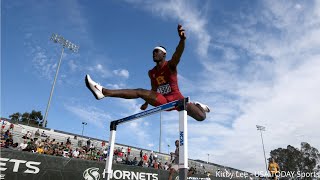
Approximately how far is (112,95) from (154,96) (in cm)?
101

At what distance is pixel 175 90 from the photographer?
24.3 feet

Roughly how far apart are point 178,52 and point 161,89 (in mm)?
1230

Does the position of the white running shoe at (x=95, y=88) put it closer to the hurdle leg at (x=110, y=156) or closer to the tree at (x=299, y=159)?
the hurdle leg at (x=110, y=156)

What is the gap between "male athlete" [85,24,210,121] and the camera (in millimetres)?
6641

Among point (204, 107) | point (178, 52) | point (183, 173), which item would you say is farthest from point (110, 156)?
point (178, 52)

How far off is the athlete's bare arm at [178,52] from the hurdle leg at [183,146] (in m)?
1.31

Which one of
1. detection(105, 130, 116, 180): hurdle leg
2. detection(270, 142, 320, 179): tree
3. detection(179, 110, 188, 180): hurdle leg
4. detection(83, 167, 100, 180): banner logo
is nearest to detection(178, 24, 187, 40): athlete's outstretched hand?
detection(179, 110, 188, 180): hurdle leg

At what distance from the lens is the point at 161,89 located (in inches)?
296

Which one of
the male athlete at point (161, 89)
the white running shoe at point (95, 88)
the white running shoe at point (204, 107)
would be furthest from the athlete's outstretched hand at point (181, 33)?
the white running shoe at point (95, 88)

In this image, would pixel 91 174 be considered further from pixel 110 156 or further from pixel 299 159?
pixel 299 159

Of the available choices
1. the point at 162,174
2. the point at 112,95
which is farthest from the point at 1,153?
the point at 162,174

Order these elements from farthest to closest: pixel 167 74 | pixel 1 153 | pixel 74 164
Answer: pixel 74 164 < pixel 1 153 < pixel 167 74

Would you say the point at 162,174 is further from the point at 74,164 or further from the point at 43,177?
the point at 43,177

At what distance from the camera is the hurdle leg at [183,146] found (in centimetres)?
590
